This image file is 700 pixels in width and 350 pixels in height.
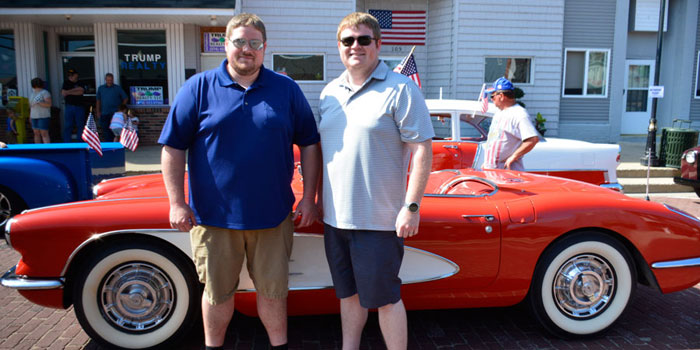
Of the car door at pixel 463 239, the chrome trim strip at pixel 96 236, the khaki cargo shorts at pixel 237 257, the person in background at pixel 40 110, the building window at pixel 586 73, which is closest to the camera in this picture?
the khaki cargo shorts at pixel 237 257

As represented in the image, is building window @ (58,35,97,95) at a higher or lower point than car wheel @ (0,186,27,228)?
higher

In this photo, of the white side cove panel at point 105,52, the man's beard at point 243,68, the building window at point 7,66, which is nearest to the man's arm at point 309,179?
the man's beard at point 243,68

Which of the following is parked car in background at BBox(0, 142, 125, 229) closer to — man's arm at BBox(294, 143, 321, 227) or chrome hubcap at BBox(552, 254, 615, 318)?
man's arm at BBox(294, 143, 321, 227)

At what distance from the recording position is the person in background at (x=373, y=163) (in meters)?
2.38

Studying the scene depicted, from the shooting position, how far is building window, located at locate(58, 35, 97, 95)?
480 inches

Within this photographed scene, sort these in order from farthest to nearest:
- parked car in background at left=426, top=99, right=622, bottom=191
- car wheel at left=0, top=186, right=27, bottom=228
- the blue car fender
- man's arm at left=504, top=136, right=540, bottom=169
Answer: parked car in background at left=426, top=99, right=622, bottom=191
car wheel at left=0, top=186, right=27, bottom=228
the blue car fender
man's arm at left=504, top=136, right=540, bottom=169

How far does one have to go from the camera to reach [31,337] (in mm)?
3254

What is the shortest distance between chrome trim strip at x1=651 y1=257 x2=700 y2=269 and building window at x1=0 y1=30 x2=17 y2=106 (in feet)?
43.9

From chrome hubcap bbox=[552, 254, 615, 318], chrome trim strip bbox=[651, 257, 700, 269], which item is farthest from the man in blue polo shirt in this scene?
chrome trim strip bbox=[651, 257, 700, 269]

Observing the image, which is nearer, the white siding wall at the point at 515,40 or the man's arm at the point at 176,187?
the man's arm at the point at 176,187

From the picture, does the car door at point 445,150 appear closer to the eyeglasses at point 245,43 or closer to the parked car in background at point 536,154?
the parked car in background at point 536,154

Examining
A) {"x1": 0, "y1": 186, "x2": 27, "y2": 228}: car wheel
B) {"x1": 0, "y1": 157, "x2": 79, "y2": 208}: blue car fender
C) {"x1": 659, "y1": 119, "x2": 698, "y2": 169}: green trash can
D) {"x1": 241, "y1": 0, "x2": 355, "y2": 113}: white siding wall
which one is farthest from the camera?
{"x1": 241, "y1": 0, "x2": 355, "y2": 113}: white siding wall

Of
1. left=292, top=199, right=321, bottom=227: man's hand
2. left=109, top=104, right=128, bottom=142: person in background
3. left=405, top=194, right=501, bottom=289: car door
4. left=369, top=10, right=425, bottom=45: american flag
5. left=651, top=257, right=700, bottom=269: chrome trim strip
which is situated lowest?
left=651, top=257, right=700, bottom=269: chrome trim strip

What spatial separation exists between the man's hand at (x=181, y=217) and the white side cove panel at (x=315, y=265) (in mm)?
440
